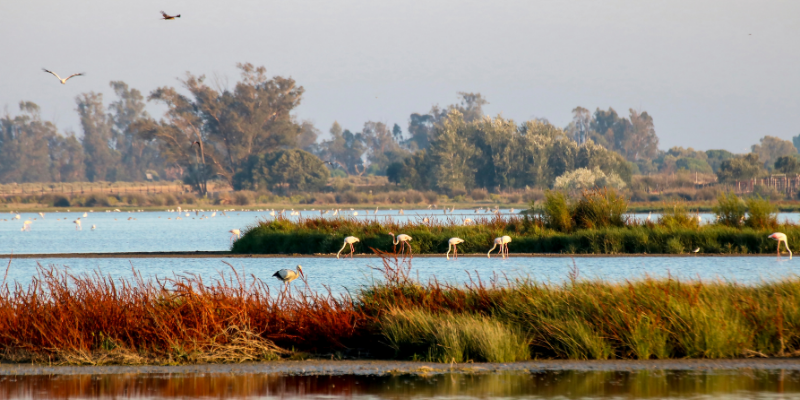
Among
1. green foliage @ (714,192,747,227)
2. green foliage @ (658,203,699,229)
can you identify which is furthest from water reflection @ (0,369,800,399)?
green foliage @ (714,192,747,227)

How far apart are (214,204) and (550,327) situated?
84189 millimetres

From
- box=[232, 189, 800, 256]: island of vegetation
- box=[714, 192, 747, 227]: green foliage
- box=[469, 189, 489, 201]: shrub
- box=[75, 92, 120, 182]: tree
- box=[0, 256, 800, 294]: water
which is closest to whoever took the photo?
box=[0, 256, 800, 294]: water

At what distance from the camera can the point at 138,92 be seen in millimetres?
150500

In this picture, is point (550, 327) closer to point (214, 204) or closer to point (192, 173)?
point (214, 204)

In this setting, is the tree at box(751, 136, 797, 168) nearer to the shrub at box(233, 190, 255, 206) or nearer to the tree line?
the tree line

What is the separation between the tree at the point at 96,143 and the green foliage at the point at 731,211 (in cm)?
12724

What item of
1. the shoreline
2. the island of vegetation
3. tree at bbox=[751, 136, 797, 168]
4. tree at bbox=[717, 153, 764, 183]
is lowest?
the shoreline

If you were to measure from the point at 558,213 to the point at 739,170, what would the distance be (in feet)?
202

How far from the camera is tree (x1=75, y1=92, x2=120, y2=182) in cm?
14512

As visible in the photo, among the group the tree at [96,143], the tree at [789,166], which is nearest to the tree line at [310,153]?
the tree at [789,166]

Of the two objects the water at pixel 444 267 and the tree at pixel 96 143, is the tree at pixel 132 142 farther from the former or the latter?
the water at pixel 444 267

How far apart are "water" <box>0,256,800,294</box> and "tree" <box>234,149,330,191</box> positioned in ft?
211

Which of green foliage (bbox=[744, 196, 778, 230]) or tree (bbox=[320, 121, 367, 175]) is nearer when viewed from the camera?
green foliage (bbox=[744, 196, 778, 230])

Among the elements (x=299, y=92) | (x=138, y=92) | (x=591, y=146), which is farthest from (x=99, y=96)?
(x=591, y=146)
